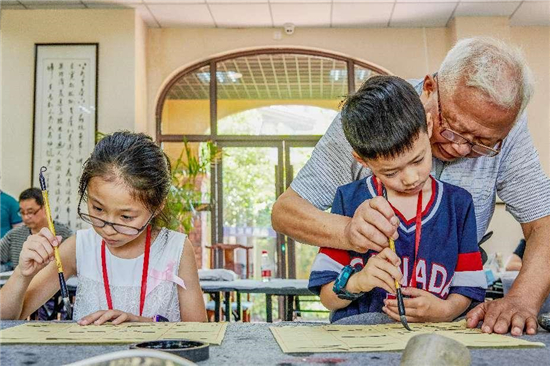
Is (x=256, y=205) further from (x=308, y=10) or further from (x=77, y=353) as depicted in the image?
(x=77, y=353)

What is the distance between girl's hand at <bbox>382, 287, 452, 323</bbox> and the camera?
1169 millimetres

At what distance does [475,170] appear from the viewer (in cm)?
156

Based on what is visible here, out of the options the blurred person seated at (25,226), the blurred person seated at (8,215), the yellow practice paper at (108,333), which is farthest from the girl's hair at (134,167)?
the blurred person seated at (8,215)

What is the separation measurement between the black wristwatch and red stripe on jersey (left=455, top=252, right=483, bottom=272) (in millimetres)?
258

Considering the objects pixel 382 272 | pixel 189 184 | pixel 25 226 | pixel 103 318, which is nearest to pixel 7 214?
pixel 25 226

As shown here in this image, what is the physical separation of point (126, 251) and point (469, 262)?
3.25 feet

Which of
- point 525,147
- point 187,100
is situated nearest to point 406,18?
point 187,100

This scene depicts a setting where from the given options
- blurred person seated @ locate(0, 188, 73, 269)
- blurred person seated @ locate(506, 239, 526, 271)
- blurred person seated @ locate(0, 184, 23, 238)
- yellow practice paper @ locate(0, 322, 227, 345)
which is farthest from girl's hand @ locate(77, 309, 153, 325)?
blurred person seated @ locate(0, 184, 23, 238)

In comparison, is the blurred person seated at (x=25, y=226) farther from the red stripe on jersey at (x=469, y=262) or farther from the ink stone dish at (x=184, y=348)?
the ink stone dish at (x=184, y=348)

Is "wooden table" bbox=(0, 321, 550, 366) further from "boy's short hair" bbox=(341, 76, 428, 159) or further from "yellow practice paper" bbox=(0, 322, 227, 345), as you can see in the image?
"boy's short hair" bbox=(341, 76, 428, 159)

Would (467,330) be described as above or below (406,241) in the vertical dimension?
below

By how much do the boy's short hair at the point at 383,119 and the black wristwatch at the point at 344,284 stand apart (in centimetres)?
24

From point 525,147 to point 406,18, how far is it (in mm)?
5162

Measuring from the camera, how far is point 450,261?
1.32 meters
